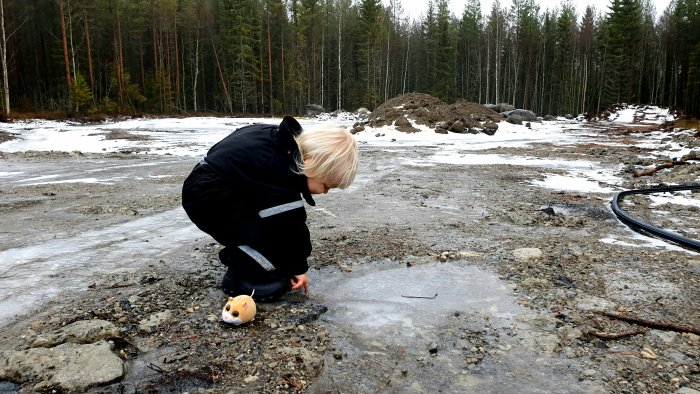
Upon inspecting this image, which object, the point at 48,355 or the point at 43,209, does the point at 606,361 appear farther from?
the point at 43,209

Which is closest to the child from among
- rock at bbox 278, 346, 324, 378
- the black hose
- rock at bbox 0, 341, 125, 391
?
rock at bbox 278, 346, 324, 378

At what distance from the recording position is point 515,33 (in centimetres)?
4978

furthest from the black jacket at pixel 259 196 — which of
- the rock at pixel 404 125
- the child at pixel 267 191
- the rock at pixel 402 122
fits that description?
the rock at pixel 402 122

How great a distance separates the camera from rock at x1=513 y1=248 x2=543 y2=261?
10.7ft

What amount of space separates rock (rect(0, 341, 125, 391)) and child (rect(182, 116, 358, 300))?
78cm

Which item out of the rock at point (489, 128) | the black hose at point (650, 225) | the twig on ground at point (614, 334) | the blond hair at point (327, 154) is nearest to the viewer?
the twig on ground at point (614, 334)

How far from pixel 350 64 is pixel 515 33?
60.0 ft

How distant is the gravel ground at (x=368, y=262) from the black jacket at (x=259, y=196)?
0.34 metres

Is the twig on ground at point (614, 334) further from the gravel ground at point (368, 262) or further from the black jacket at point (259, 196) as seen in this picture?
the black jacket at point (259, 196)

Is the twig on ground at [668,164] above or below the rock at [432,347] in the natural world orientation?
above

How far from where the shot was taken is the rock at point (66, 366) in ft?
5.53

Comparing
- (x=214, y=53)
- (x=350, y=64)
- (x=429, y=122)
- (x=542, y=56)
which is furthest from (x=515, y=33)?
(x=429, y=122)

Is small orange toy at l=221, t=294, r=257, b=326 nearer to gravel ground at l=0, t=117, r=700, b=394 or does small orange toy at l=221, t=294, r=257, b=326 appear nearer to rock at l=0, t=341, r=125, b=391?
gravel ground at l=0, t=117, r=700, b=394

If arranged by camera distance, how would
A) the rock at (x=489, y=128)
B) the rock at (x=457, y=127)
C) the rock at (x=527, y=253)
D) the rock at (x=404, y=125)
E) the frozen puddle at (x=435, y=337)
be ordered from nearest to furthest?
the frozen puddle at (x=435, y=337)
the rock at (x=527, y=253)
the rock at (x=404, y=125)
the rock at (x=457, y=127)
the rock at (x=489, y=128)
